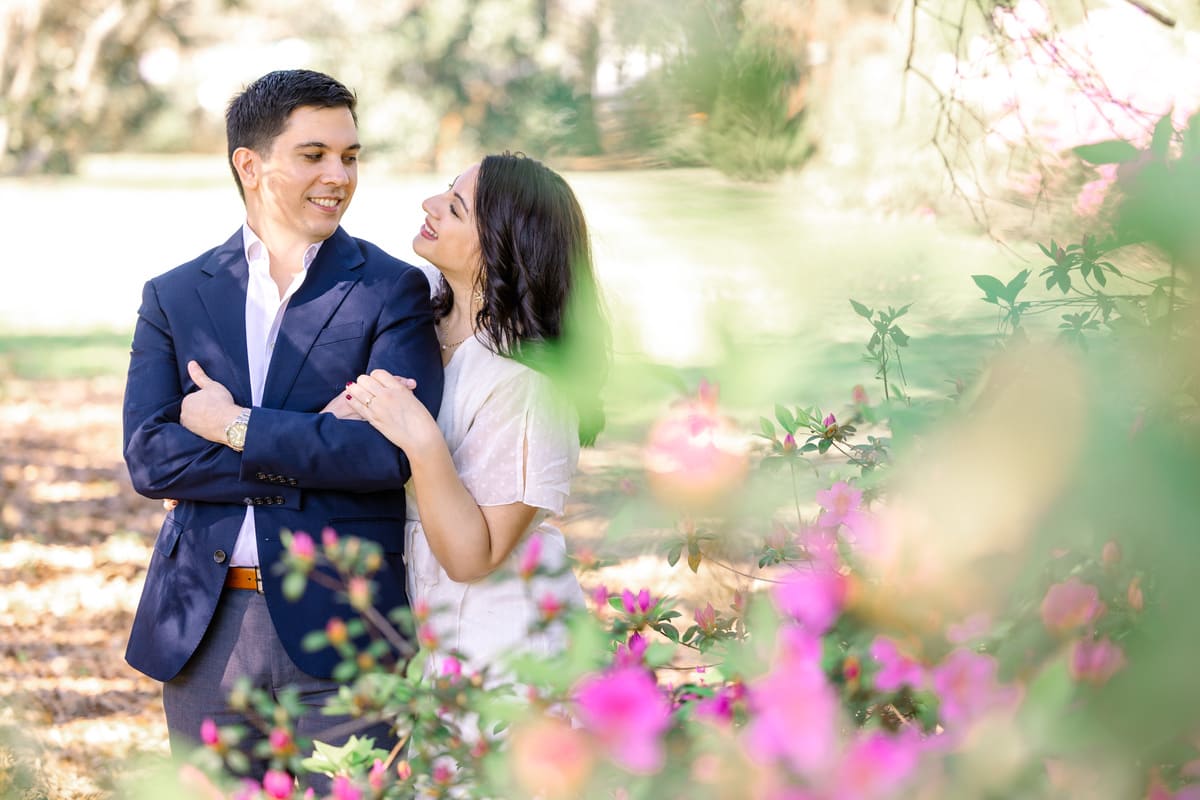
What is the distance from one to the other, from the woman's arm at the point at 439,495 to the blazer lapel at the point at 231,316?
25 centimetres

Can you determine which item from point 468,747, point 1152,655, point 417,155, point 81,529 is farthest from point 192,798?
point 417,155

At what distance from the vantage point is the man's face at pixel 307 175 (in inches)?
95.3

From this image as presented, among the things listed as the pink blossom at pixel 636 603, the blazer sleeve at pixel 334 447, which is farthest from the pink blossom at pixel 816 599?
the blazer sleeve at pixel 334 447

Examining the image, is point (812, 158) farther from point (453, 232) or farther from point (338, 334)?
point (338, 334)

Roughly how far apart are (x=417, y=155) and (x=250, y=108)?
81.1 ft

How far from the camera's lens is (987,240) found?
3.10ft

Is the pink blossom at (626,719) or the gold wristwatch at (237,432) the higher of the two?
the pink blossom at (626,719)

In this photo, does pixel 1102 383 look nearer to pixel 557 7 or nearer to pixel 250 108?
pixel 557 7

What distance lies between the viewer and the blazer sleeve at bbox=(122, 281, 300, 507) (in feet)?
7.42

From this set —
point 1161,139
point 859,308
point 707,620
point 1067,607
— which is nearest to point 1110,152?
point 1161,139

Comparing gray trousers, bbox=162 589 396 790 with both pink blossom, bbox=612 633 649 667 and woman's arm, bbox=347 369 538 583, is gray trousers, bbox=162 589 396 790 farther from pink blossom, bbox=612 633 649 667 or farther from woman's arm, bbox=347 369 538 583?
pink blossom, bbox=612 633 649 667

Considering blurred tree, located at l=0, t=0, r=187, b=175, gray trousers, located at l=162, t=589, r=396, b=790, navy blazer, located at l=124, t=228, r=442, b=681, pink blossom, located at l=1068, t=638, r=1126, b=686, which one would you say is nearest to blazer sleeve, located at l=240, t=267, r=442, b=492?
navy blazer, located at l=124, t=228, r=442, b=681

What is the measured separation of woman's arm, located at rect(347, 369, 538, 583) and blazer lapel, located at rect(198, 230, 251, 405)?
254mm

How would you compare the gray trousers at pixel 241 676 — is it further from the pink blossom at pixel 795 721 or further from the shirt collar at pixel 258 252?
the pink blossom at pixel 795 721
